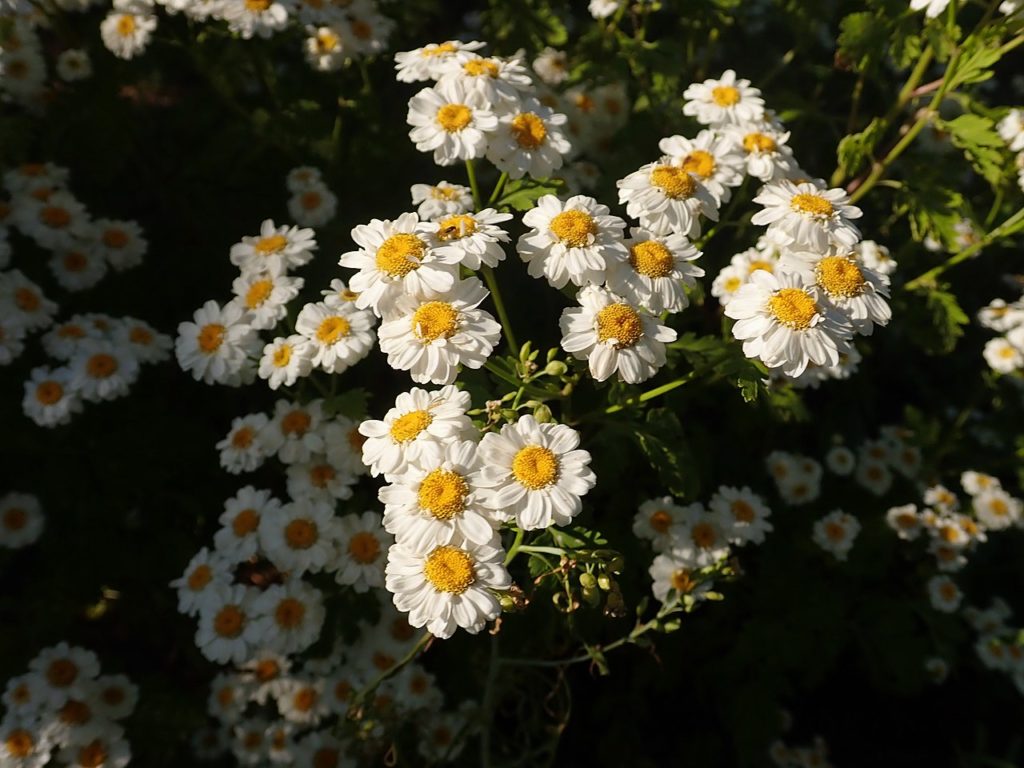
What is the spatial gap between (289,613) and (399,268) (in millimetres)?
1261

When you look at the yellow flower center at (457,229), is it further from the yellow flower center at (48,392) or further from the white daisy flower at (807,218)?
the yellow flower center at (48,392)

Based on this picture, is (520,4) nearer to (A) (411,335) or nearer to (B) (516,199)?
(B) (516,199)

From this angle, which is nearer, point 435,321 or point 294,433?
point 435,321

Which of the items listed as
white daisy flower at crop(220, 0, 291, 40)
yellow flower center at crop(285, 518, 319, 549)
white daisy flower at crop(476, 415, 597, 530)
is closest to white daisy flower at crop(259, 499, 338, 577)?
→ yellow flower center at crop(285, 518, 319, 549)

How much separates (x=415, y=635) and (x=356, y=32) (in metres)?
2.39

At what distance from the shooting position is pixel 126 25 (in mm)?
3127

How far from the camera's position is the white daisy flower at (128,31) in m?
3.08

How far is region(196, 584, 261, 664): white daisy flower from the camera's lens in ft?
8.05

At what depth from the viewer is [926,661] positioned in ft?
10.8

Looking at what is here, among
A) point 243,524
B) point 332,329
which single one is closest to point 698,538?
point 332,329

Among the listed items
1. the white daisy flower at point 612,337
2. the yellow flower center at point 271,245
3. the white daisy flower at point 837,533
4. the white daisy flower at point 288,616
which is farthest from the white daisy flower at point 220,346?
the white daisy flower at point 837,533

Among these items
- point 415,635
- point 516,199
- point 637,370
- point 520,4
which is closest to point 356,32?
point 520,4

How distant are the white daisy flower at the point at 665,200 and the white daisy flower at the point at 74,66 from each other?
2690 millimetres

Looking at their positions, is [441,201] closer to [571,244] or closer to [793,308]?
[571,244]
